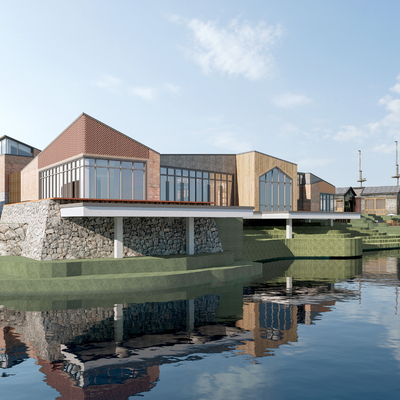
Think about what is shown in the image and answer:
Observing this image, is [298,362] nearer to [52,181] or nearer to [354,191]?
[52,181]

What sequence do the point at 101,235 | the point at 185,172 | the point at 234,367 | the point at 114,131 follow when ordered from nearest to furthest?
1. the point at 234,367
2. the point at 101,235
3. the point at 114,131
4. the point at 185,172

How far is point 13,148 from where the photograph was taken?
2061 inches

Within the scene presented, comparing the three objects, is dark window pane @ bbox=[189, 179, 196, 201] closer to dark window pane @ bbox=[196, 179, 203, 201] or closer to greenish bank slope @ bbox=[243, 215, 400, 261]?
dark window pane @ bbox=[196, 179, 203, 201]

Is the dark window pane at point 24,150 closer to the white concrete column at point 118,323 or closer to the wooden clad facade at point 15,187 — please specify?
the wooden clad facade at point 15,187

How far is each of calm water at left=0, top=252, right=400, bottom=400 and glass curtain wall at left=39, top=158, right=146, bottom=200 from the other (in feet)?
45.4

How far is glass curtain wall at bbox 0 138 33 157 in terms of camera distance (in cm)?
5178

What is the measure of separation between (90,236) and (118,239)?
163 cm

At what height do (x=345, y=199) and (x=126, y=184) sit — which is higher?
(x=126, y=184)

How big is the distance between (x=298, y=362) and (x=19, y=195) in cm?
4385

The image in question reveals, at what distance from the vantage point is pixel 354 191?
243ft

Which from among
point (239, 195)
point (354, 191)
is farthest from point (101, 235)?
point (354, 191)

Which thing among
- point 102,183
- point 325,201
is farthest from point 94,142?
point 325,201

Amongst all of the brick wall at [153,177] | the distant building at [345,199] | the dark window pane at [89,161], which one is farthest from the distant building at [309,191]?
the dark window pane at [89,161]

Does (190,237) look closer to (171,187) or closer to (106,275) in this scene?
(106,275)
